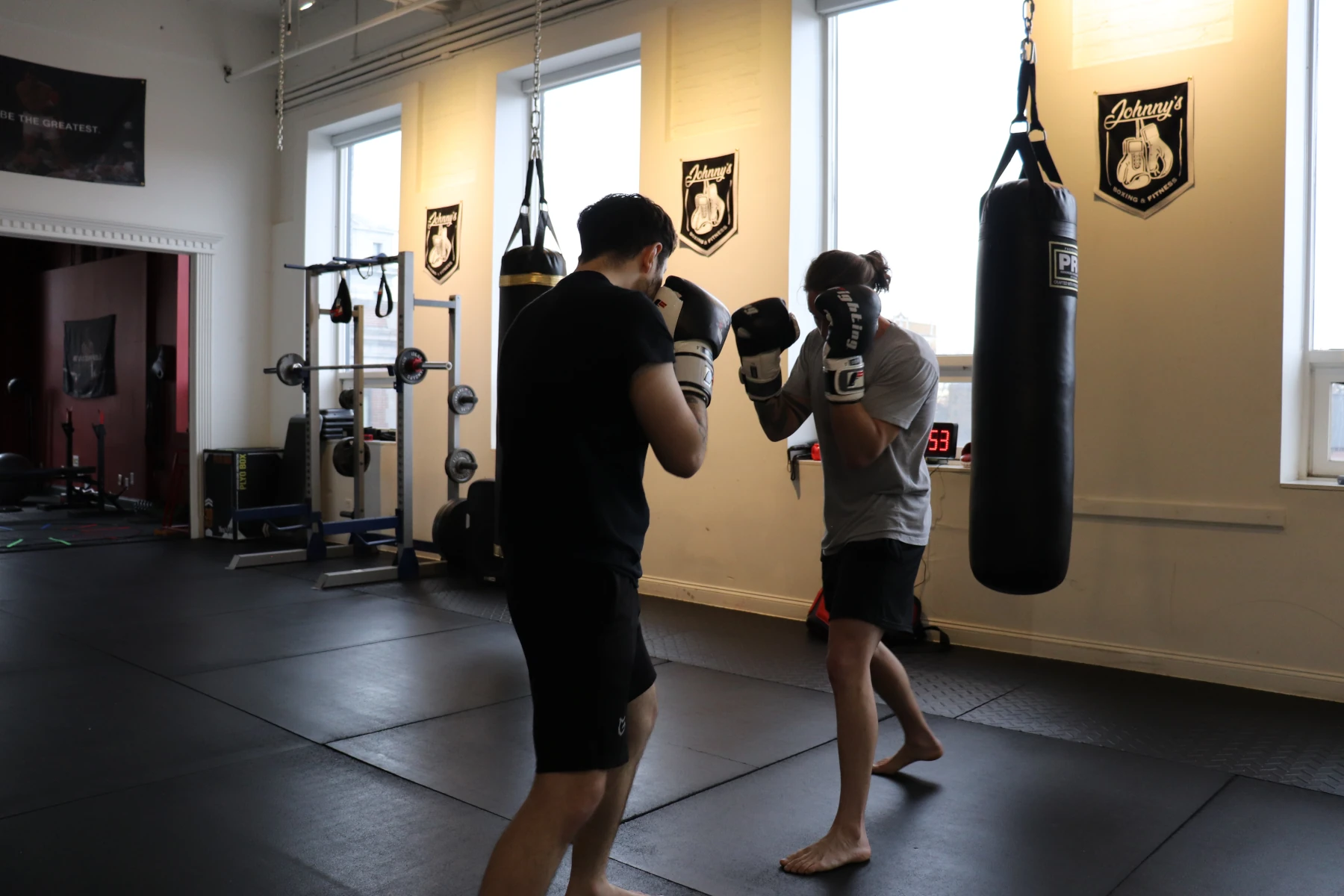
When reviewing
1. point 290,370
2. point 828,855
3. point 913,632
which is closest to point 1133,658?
point 913,632

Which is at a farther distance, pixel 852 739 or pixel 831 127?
pixel 831 127

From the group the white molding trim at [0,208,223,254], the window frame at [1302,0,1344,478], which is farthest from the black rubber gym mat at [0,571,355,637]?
the window frame at [1302,0,1344,478]

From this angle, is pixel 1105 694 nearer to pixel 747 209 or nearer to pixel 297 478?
pixel 747 209

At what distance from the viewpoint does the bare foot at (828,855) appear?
2260mm

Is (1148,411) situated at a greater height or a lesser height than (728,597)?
greater

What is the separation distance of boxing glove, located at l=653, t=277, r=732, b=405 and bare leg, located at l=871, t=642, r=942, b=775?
101cm

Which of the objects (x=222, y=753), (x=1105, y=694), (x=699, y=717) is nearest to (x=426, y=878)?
(x=222, y=753)

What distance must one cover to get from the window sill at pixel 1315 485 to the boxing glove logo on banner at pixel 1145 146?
1142 mm

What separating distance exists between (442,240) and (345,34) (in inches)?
57.5

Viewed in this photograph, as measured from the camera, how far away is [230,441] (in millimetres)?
8266

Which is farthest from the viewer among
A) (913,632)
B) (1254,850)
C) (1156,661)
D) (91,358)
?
(91,358)

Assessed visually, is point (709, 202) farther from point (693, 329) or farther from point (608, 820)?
point (608, 820)

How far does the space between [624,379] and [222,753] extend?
2120mm

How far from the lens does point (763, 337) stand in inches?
95.3
